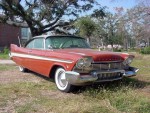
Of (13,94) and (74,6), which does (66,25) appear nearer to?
(74,6)

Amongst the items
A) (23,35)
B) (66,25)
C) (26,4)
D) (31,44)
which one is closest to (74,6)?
(66,25)

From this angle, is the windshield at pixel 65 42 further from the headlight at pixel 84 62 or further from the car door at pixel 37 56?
the headlight at pixel 84 62

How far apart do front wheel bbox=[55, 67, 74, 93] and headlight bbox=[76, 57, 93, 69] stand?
0.56 meters

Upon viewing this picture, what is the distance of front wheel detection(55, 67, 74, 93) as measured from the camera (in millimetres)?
6262

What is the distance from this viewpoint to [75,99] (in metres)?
5.60

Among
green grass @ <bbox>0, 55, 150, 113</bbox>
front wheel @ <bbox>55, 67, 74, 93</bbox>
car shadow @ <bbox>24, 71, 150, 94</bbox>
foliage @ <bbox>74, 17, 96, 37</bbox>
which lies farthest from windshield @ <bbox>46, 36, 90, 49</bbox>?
foliage @ <bbox>74, 17, 96, 37</bbox>

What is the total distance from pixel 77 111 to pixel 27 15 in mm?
26369

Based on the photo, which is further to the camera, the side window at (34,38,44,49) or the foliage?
the foliage

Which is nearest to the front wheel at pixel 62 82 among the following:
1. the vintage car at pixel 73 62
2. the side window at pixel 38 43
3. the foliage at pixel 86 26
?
the vintage car at pixel 73 62

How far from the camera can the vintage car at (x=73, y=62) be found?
596 cm

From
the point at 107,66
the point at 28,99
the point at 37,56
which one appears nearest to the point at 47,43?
the point at 37,56

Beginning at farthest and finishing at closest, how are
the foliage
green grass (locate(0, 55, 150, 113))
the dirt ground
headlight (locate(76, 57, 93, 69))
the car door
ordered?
the foliage → the car door → headlight (locate(76, 57, 93, 69)) → the dirt ground → green grass (locate(0, 55, 150, 113))

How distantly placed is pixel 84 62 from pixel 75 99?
85cm

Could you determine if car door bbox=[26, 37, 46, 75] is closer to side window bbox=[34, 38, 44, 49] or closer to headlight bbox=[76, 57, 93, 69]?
side window bbox=[34, 38, 44, 49]
